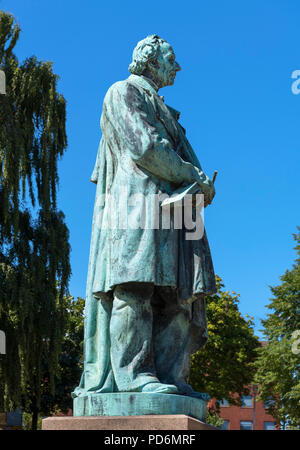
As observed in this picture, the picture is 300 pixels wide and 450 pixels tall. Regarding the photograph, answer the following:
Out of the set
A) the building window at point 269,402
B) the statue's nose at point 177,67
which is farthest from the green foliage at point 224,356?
the statue's nose at point 177,67

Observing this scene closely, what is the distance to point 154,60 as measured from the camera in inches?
259

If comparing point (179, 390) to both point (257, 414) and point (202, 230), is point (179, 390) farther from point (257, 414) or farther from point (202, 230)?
point (257, 414)

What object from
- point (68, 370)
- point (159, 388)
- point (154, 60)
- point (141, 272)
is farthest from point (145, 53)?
point (68, 370)

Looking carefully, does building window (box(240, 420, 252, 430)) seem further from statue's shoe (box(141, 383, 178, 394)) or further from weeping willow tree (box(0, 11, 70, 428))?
statue's shoe (box(141, 383, 178, 394))

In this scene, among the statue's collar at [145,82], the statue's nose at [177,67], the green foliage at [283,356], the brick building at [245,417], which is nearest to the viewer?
the statue's collar at [145,82]

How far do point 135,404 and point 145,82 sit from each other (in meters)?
2.72

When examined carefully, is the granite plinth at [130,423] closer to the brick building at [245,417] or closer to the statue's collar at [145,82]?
the statue's collar at [145,82]

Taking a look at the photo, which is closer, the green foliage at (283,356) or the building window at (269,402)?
the green foliage at (283,356)

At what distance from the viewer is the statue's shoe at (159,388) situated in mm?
5398

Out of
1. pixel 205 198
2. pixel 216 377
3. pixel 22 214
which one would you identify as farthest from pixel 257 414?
pixel 205 198

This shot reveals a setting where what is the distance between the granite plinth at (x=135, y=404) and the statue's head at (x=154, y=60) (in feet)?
9.04

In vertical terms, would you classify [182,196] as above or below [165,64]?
below

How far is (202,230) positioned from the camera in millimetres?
6188

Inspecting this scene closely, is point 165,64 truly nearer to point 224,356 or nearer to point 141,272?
point 141,272
